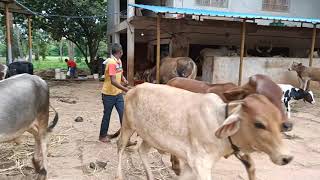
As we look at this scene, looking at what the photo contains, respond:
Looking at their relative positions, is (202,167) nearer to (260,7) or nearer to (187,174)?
(187,174)

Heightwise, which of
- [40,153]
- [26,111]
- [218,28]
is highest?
[218,28]

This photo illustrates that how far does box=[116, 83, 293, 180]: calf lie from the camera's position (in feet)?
7.55

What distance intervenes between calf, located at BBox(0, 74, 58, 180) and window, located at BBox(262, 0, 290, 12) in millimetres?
11381

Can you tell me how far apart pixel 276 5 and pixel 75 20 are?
1181 cm

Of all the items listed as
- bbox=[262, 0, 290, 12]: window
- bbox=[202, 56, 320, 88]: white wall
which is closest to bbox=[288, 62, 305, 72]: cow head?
bbox=[202, 56, 320, 88]: white wall

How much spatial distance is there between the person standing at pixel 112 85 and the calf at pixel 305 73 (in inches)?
311

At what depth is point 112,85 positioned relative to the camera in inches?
204

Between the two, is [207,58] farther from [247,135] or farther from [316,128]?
[247,135]

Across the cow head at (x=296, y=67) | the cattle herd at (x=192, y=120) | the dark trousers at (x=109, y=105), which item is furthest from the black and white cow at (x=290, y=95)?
the cattle herd at (x=192, y=120)

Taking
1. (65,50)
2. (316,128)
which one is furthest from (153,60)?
(65,50)

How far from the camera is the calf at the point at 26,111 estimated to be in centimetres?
327

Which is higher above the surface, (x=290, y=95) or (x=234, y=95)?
(x=234, y=95)

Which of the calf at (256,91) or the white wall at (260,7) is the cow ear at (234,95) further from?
the white wall at (260,7)

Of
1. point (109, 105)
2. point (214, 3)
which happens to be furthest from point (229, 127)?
point (214, 3)
